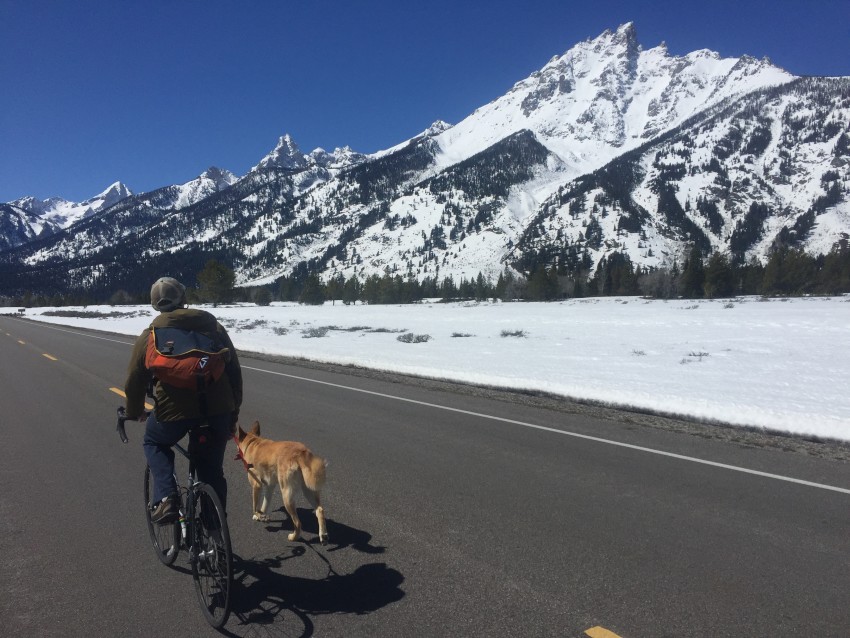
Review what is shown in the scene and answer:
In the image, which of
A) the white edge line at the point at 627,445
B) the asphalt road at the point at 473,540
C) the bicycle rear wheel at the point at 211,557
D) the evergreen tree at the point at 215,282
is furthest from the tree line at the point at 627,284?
the bicycle rear wheel at the point at 211,557

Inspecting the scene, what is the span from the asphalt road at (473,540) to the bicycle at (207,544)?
0.50 feet

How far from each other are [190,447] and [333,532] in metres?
1.65

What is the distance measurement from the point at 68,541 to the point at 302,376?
37.5 feet

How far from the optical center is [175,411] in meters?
3.79

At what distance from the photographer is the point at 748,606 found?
12.1ft

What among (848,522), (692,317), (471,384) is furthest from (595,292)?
(848,522)

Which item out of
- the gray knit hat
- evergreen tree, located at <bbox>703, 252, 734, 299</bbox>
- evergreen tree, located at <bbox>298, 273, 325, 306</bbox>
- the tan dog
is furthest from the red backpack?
evergreen tree, located at <bbox>298, 273, 325, 306</bbox>

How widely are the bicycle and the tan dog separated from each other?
2.47ft

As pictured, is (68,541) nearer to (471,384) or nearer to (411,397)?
(411,397)

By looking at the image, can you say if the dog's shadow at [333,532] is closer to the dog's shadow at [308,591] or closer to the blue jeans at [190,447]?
the dog's shadow at [308,591]

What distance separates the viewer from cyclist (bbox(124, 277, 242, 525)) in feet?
12.4

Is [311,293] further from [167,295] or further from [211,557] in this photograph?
[211,557]

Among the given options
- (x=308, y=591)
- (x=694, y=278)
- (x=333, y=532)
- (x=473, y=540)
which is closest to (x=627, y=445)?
(x=473, y=540)

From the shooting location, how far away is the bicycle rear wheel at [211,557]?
337 cm
